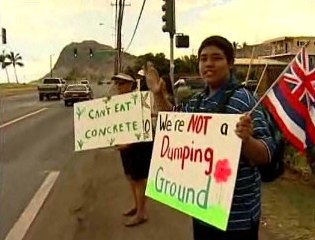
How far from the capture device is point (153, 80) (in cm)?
729

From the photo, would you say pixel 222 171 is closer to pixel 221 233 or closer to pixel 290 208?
pixel 221 233

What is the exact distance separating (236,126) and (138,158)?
4.31 metres

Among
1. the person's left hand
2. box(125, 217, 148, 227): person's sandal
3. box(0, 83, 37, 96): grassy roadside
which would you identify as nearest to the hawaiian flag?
the person's left hand

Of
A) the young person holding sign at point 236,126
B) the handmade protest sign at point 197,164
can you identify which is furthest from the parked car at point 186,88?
the young person holding sign at point 236,126

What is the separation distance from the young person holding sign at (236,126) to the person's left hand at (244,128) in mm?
44

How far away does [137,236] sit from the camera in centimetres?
730

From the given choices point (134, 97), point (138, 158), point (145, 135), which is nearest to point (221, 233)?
point (145, 135)

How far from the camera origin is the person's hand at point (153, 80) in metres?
7.15

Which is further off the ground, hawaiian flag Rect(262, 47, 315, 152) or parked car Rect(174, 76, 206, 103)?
hawaiian flag Rect(262, 47, 315, 152)

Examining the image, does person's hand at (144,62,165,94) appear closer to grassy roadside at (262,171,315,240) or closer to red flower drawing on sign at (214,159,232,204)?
grassy roadside at (262,171,315,240)

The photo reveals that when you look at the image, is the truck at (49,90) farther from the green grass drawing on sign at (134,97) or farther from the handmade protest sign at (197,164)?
the handmade protest sign at (197,164)

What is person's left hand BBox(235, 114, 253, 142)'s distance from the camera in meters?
3.43

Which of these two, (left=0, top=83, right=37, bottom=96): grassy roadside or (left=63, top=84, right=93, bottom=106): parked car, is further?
(left=0, top=83, right=37, bottom=96): grassy roadside

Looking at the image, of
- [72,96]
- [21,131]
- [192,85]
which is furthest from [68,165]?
[72,96]
